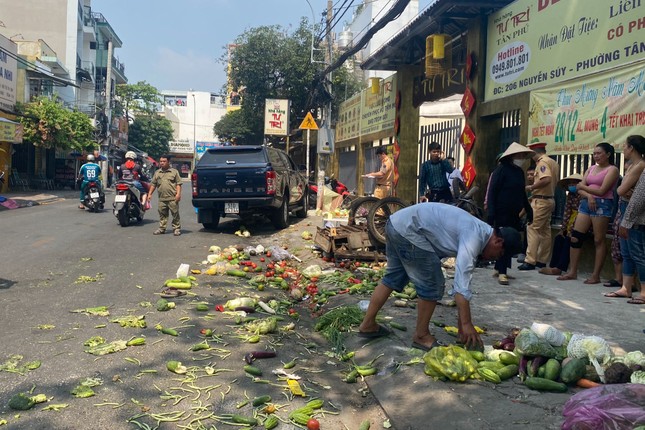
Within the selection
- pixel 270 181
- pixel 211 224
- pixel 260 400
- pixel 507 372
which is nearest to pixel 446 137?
pixel 270 181

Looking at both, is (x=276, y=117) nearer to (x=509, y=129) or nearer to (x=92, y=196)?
(x=92, y=196)

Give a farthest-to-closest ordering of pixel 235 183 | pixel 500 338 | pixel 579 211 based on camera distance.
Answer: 1. pixel 235 183
2. pixel 579 211
3. pixel 500 338

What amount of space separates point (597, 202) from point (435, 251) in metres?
3.68

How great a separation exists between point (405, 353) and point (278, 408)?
1.37 m

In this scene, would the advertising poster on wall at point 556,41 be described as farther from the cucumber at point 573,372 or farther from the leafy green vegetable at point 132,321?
the leafy green vegetable at point 132,321

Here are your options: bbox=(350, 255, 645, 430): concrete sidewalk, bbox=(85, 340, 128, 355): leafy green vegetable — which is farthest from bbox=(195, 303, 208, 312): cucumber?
bbox=(350, 255, 645, 430): concrete sidewalk

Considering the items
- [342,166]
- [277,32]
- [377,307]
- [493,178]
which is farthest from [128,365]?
[277,32]

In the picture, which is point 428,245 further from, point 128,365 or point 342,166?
point 342,166

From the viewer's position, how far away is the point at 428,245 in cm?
464

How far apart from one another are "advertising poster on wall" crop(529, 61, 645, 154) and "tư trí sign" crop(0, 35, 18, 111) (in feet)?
83.9

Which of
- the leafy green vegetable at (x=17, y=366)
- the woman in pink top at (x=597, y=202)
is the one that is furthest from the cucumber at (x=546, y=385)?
the woman in pink top at (x=597, y=202)

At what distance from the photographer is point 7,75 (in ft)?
90.2

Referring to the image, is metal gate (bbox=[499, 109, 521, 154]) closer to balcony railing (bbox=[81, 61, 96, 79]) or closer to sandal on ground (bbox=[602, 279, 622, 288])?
sandal on ground (bbox=[602, 279, 622, 288])

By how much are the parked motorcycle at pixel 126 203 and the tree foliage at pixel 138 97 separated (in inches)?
2060
